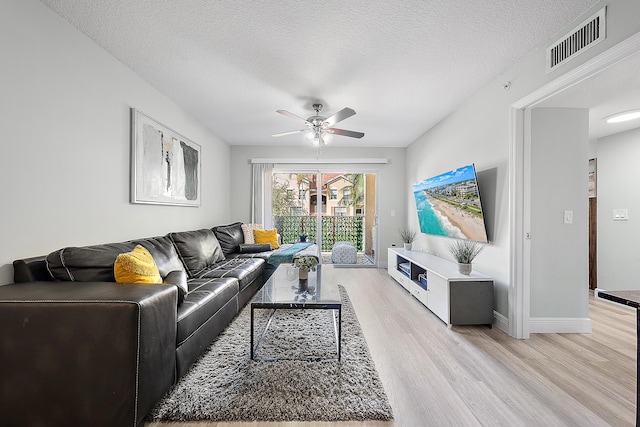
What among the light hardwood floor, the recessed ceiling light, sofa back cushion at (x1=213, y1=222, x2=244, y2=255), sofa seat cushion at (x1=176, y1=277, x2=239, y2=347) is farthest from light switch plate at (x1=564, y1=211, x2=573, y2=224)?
sofa back cushion at (x1=213, y1=222, x2=244, y2=255)

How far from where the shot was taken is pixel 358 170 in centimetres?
596

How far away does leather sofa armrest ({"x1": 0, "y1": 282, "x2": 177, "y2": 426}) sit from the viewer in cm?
131

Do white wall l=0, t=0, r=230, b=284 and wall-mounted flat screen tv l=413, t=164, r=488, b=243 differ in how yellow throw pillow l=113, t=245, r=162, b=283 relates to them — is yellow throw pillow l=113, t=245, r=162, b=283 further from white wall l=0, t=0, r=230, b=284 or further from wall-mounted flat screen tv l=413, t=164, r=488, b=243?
wall-mounted flat screen tv l=413, t=164, r=488, b=243

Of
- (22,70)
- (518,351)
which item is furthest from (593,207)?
(22,70)

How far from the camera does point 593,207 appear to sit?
4.26m

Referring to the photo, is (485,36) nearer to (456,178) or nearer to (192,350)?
(456,178)

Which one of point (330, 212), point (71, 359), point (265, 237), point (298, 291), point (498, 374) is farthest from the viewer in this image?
point (330, 212)

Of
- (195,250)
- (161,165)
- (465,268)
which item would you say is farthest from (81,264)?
(465,268)

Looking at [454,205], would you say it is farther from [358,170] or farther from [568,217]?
[358,170]

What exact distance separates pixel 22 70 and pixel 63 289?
1.41 metres

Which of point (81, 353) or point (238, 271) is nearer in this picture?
point (81, 353)

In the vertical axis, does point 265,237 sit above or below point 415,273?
above

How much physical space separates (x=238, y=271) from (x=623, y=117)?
4.63 m

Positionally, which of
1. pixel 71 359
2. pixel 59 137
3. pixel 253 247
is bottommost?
pixel 71 359
